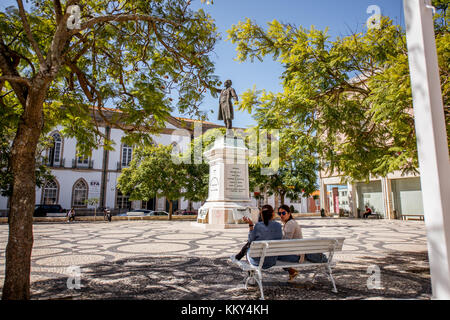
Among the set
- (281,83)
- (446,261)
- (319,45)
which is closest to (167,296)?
(446,261)

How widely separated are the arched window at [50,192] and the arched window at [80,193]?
5.35 ft

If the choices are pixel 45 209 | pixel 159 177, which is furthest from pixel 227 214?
pixel 45 209

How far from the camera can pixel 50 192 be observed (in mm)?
29719

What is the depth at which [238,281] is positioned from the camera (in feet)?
13.8

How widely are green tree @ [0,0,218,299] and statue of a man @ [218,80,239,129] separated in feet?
21.4

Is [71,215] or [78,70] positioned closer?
[78,70]

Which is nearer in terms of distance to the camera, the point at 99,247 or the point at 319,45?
the point at 319,45

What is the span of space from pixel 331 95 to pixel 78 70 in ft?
14.8

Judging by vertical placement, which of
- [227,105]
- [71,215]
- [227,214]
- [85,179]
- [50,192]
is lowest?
[71,215]

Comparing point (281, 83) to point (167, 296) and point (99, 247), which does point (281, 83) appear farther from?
point (99, 247)

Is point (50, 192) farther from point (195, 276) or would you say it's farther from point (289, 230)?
point (289, 230)

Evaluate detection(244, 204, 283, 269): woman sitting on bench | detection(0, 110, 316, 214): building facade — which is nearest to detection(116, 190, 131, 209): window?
detection(0, 110, 316, 214): building facade

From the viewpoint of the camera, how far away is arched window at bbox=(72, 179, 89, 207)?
30.6 m
